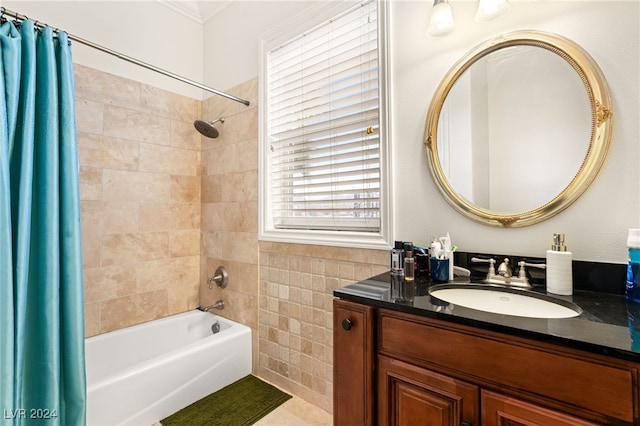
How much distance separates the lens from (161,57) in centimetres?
214

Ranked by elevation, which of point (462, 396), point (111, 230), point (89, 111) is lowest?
point (462, 396)

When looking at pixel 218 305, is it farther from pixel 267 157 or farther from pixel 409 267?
pixel 409 267

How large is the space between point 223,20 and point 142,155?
3.80ft

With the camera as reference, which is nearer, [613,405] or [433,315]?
[613,405]

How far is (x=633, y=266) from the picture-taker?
795mm

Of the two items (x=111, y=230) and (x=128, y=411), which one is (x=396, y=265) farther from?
(x=111, y=230)

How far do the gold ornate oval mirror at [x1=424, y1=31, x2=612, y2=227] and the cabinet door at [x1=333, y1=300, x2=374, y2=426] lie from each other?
616 millimetres

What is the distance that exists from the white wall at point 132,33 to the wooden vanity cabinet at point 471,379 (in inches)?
82.9

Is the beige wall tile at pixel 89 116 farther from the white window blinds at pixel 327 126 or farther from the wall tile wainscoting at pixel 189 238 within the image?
the white window blinds at pixel 327 126

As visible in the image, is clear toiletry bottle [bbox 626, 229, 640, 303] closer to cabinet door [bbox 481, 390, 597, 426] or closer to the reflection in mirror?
the reflection in mirror

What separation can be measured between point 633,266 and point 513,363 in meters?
0.49

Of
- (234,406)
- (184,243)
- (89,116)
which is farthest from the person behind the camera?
(184,243)

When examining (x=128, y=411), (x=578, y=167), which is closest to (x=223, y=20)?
(x=578, y=167)

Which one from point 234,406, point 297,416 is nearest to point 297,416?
point 297,416
